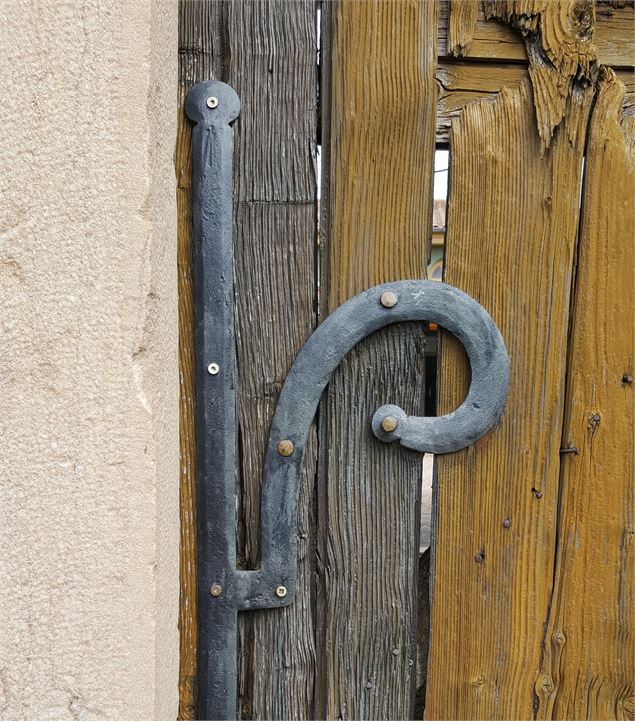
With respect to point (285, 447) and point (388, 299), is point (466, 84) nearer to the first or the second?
point (388, 299)

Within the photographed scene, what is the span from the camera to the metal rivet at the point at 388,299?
701 millimetres

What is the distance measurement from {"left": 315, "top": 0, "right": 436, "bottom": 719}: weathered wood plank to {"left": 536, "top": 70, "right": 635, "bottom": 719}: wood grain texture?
195mm

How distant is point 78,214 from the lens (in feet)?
1.82

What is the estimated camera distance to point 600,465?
29.8 inches

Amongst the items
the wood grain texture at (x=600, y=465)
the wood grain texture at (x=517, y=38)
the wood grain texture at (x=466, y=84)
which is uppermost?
the wood grain texture at (x=517, y=38)

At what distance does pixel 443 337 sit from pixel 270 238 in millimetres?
243

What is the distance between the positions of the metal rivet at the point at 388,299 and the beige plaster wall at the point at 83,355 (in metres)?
0.25

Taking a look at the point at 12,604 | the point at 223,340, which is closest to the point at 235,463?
the point at 223,340

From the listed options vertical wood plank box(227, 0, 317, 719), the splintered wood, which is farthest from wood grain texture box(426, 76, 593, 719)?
vertical wood plank box(227, 0, 317, 719)

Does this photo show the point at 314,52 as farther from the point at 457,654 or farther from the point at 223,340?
the point at 457,654

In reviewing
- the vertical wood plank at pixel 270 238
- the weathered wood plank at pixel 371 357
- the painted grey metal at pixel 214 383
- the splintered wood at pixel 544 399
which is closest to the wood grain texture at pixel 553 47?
the splintered wood at pixel 544 399

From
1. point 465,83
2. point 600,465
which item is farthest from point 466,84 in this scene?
point 600,465

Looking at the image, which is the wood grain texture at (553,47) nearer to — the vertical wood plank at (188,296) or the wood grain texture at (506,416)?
the wood grain texture at (506,416)

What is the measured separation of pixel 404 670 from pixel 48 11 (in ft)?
2.72
